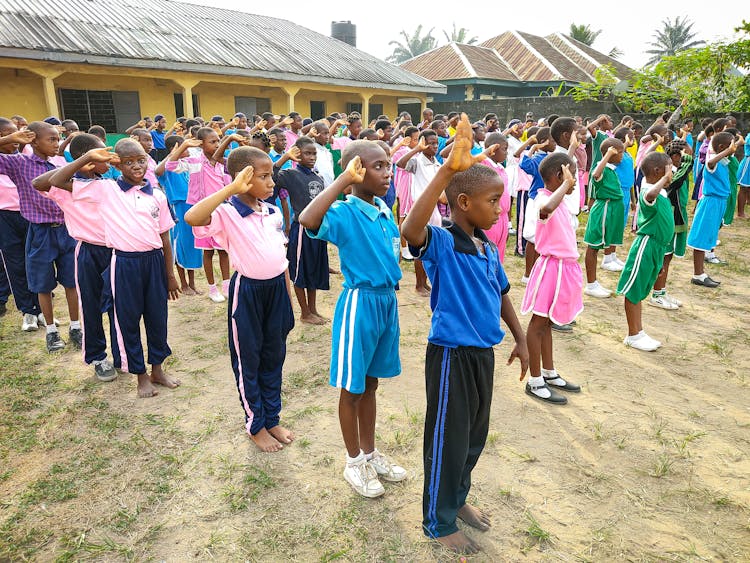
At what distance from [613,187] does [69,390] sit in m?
5.27

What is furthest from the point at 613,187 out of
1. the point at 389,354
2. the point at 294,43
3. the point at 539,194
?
the point at 294,43

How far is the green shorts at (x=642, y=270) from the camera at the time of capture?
13.9 ft

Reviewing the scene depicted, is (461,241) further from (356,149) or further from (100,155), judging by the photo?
(100,155)

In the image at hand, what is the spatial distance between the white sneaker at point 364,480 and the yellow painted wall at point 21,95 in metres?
12.2

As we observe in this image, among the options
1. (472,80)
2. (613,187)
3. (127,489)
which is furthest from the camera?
(472,80)

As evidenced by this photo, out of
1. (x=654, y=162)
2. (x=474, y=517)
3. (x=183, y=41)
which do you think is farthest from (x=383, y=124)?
(x=183, y=41)

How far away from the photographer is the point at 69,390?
384 cm

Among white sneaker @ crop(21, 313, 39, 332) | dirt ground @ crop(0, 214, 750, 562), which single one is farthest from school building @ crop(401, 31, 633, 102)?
dirt ground @ crop(0, 214, 750, 562)

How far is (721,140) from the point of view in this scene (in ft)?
19.8

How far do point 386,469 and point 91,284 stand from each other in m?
2.50

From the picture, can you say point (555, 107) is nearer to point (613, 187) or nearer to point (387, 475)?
point (613, 187)

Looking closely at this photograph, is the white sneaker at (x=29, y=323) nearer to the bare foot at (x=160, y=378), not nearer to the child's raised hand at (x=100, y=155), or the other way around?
the bare foot at (x=160, y=378)

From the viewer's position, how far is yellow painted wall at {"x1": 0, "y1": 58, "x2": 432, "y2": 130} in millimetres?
11336

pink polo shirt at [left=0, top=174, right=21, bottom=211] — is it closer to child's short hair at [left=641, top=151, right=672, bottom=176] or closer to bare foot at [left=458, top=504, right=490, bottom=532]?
bare foot at [left=458, top=504, right=490, bottom=532]
